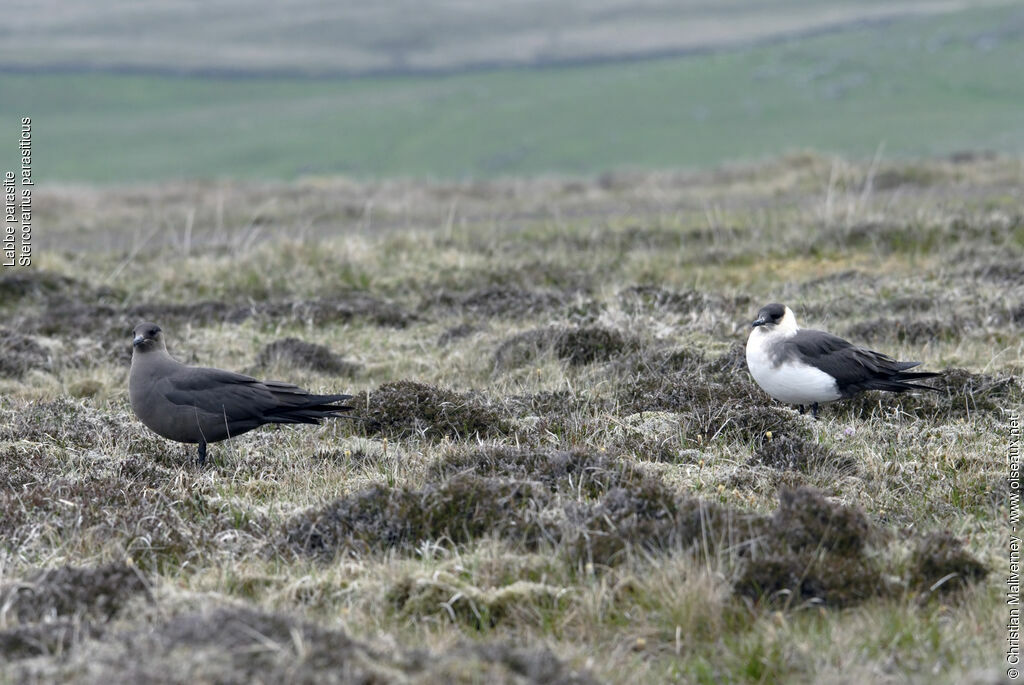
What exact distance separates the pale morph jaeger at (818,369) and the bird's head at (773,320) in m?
0.06

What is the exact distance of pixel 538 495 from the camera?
5668mm

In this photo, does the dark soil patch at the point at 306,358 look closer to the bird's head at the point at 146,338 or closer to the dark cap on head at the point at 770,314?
the bird's head at the point at 146,338

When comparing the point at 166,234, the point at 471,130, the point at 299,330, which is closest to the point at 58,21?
the point at 471,130

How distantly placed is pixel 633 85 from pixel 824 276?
249 feet

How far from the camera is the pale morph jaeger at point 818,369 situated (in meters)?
7.73

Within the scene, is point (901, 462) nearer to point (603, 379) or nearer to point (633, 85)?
point (603, 379)

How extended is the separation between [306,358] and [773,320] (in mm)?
4253

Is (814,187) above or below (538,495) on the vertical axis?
below

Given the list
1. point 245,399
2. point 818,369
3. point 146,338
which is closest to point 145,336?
point 146,338

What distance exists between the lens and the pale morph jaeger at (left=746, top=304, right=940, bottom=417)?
25.3 feet

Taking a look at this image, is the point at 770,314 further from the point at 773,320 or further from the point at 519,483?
the point at 519,483

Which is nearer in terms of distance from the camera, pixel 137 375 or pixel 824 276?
pixel 137 375

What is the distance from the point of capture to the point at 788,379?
7.75m

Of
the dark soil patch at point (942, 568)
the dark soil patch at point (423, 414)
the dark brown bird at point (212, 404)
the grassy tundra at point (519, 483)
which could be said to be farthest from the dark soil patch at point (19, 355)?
the dark soil patch at point (942, 568)
